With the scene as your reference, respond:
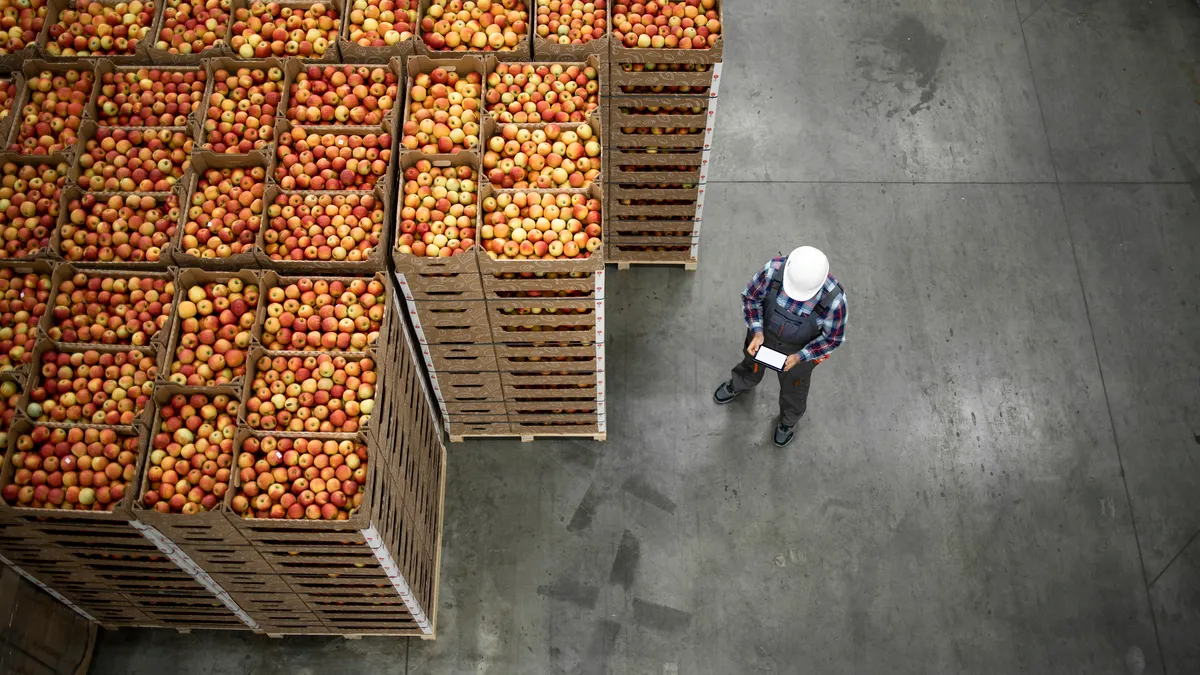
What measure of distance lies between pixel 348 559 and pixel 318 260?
5.29 ft

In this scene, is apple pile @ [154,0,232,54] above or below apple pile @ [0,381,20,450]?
above

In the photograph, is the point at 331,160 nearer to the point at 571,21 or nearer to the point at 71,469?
the point at 571,21

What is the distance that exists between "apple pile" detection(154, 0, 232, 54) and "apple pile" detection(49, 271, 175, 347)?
1.62 meters

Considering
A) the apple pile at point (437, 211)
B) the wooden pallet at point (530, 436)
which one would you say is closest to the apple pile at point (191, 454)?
the apple pile at point (437, 211)

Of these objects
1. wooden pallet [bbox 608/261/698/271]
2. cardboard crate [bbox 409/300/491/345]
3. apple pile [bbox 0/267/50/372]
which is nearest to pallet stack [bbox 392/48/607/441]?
cardboard crate [bbox 409/300/491/345]

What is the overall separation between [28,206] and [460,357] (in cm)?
258

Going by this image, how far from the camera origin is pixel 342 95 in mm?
5555

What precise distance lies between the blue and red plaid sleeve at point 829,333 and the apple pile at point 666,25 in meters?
1.82

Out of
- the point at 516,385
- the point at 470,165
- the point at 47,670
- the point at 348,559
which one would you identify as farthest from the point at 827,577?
the point at 47,670

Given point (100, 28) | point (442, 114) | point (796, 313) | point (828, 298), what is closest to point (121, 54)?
point (100, 28)

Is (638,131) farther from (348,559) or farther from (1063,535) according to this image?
(1063,535)

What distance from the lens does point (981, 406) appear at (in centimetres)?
680

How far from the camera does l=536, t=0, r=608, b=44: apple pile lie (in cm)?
577

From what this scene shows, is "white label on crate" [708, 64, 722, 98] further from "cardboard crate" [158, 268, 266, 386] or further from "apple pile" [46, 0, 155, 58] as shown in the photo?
"apple pile" [46, 0, 155, 58]
